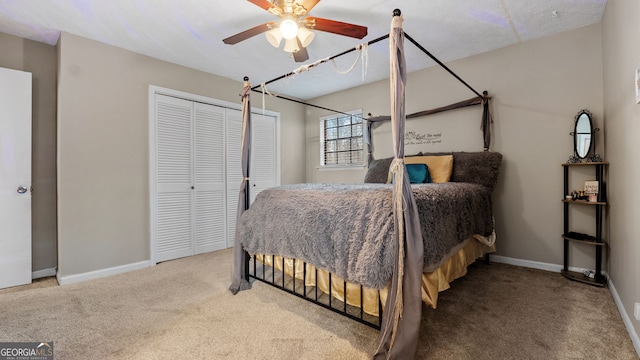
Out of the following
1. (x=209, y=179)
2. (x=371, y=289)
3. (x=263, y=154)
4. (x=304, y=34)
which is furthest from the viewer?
(x=263, y=154)

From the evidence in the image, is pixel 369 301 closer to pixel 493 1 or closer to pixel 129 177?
pixel 493 1

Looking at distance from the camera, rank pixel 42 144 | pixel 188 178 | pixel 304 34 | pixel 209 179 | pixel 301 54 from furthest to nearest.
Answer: pixel 209 179 → pixel 188 178 → pixel 42 144 → pixel 301 54 → pixel 304 34

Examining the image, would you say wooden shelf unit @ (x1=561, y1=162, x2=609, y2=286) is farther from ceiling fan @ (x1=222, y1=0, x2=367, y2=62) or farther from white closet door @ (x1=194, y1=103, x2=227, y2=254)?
white closet door @ (x1=194, y1=103, x2=227, y2=254)

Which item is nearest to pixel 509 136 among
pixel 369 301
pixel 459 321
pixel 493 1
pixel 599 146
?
pixel 599 146

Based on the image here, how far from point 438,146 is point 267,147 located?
265cm

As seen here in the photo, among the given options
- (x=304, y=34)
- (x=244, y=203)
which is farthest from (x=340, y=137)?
(x=304, y=34)

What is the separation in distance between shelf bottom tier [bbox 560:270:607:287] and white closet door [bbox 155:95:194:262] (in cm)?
422

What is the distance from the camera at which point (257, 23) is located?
2561 mm

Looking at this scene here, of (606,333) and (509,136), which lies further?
(509,136)

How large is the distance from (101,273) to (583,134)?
5.05 metres

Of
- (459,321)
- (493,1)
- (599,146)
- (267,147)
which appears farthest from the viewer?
(267,147)

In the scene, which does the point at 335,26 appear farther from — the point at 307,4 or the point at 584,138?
the point at 584,138

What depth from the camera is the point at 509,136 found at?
303 cm

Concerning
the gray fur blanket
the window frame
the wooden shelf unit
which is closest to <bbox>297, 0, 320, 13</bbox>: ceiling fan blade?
the gray fur blanket
